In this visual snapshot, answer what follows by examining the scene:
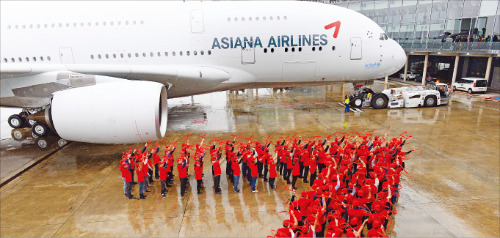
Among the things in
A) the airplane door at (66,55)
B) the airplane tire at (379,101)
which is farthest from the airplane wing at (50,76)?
the airplane tire at (379,101)

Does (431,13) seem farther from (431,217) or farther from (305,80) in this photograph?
(431,217)

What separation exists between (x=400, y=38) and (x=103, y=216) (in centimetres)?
3655

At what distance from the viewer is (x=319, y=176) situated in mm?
7375

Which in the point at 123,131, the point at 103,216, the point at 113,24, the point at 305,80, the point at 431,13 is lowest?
the point at 103,216

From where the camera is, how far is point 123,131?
29.0 ft

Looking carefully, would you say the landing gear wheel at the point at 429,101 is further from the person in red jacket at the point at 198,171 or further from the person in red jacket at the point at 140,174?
the person in red jacket at the point at 140,174

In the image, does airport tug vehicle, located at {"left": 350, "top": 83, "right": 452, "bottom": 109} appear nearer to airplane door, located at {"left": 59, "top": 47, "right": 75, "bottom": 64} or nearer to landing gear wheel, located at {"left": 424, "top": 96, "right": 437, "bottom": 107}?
landing gear wheel, located at {"left": 424, "top": 96, "right": 437, "bottom": 107}

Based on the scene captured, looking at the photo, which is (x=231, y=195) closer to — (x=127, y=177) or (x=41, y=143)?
(x=127, y=177)

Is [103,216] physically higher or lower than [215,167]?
lower

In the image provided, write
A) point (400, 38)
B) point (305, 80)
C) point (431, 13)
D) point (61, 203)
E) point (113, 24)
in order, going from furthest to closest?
point (400, 38), point (431, 13), point (305, 80), point (113, 24), point (61, 203)

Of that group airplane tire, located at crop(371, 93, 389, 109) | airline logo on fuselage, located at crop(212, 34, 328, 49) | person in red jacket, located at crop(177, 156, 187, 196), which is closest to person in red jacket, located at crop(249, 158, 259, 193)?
person in red jacket, located at crop(177, 156, 187, 196)

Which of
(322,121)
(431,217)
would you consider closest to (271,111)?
(322,121)

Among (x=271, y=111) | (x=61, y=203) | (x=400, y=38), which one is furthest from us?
(x=400, y=38)

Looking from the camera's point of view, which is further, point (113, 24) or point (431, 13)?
point (431, 13)
